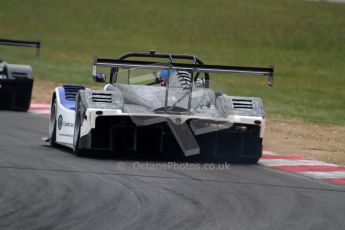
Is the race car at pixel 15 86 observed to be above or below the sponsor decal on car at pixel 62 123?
above

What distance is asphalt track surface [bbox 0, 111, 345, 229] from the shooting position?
7215 millimetres

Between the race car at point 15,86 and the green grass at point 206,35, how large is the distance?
30.0 feet

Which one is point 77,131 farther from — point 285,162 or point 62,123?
point 285,162

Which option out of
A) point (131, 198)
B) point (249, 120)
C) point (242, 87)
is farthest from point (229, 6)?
point (131, 198)

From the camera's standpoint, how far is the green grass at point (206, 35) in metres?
32.7

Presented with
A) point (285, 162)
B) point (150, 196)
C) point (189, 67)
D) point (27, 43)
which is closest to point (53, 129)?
point (189, 67)

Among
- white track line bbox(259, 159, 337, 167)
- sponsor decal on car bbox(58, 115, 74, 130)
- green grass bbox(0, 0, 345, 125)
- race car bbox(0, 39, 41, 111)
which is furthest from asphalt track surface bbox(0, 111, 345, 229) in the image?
green grass bbox(0, 0, 345, 125)

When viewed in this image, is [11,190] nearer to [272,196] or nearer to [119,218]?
[119,218]

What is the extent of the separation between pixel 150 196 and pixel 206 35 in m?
37.9

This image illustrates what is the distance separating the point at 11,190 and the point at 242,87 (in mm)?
22194

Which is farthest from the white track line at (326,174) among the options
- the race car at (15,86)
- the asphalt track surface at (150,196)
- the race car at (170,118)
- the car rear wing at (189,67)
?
the race car at (15,86)

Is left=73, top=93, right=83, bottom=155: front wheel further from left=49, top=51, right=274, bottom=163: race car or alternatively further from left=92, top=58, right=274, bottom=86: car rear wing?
left=92, top=58, right=274, bottom=86: car rear wing

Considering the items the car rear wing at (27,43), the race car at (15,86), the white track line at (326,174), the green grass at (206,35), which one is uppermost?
the green grass at (206,35)

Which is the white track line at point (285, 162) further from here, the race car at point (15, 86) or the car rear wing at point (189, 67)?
the race car at point (15, 86)
